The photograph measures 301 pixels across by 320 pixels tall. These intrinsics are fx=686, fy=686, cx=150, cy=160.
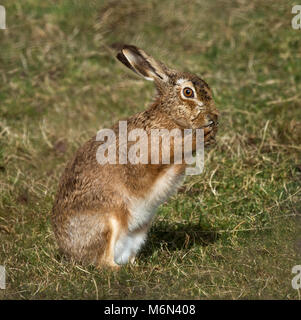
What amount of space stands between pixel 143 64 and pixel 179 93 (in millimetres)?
400

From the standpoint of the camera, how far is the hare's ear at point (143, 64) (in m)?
5.69

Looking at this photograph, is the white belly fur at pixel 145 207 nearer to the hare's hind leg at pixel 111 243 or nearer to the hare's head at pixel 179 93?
the hare's hind leg at pixel 111 243

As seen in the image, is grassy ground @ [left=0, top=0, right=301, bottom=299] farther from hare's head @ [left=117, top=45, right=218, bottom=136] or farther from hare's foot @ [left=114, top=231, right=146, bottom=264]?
hare's head @ [left=117, top=45, right=218, bottom=136]

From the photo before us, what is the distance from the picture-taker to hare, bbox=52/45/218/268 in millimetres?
5500

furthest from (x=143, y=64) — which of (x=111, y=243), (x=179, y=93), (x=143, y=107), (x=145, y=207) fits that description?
(x=143, y=107)

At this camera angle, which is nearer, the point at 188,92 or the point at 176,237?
the point at 188,92

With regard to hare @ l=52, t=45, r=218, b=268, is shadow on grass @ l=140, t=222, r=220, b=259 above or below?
below

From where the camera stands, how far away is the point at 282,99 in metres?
8.26

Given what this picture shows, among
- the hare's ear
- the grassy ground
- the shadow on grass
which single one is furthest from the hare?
the shadow on grass

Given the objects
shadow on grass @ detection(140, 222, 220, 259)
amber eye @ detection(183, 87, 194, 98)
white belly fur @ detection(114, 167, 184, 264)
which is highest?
amber eye @ detection(183, 87, 194, 98)

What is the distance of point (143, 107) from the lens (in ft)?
27.8

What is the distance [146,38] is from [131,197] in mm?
4856

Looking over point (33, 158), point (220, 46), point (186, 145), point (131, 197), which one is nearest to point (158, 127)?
point (186, 145)

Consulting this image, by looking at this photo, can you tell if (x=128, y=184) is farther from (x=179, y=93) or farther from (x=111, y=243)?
(x=179, y=93)
